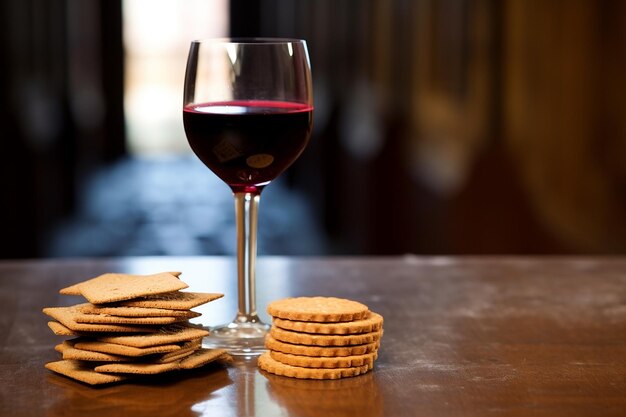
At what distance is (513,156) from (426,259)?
2.74 meters

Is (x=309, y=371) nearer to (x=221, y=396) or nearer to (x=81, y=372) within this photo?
(x=221, y=396)

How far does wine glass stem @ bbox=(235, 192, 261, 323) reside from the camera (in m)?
1.20

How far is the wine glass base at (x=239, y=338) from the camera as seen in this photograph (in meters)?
1.16

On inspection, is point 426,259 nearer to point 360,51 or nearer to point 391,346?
point 391,346

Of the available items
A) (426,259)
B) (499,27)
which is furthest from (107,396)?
(499,27)

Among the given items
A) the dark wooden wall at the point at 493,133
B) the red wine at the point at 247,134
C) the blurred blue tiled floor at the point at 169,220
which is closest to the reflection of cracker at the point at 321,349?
the red wine at the point at 247,134

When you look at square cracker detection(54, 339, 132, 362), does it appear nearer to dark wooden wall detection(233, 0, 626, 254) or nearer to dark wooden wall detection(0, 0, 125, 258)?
dark wooden wall detection(233, 0, 626, 254)

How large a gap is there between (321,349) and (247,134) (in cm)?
26

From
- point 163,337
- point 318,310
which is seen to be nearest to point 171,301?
point 163,337

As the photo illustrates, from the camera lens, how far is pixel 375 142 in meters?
→ 5.82

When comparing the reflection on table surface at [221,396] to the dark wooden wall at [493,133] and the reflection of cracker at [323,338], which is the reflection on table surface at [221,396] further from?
the dark wooden wall at [493,133]

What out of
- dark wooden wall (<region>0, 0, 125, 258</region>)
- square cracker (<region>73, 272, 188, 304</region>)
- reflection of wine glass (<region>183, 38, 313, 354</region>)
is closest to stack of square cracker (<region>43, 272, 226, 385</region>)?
square cracker (<region>73, 272, 188, 304</region>)

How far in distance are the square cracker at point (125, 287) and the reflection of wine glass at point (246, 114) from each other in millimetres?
109

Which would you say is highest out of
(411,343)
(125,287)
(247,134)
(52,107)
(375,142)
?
(247,134)
